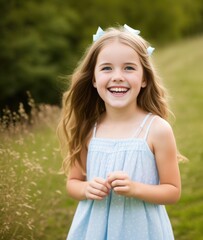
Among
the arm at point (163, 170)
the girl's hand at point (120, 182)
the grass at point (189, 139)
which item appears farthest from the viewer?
the grass at point (189, 139)

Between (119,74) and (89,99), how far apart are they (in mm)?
425

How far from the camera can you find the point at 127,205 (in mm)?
2527

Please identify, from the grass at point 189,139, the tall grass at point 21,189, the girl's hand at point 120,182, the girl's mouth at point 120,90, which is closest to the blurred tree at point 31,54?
the grass at point 189,139

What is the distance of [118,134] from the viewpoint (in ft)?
8.60

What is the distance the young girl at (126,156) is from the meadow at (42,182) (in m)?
0.59

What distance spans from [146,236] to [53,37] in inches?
541

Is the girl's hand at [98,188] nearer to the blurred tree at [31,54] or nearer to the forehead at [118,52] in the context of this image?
the forehead at [118,52]

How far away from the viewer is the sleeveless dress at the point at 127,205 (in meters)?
2.51

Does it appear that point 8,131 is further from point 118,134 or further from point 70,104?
point 118,134

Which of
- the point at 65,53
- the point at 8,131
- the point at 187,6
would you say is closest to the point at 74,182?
the point at 8,131

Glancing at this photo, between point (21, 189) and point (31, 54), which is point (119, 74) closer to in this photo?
point (21, 189)

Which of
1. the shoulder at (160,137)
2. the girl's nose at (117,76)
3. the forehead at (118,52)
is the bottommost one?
the shoulder at (160,137)

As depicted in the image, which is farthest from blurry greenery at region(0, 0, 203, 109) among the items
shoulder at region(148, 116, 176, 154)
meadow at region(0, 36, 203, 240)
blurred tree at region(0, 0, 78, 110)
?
shoulder at region(148, 116, 176, 154)

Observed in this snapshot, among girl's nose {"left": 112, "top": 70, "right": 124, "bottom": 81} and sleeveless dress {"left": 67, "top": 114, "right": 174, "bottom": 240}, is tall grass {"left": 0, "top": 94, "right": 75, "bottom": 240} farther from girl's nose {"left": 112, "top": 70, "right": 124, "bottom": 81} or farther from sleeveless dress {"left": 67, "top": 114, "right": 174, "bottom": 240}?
girl's nose {"left": 112, "top": 70, "right": 124, "bottom": 81}
